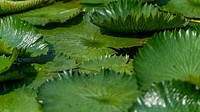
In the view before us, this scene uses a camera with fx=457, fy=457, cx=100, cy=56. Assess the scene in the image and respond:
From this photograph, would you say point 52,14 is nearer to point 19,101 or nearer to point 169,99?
point 19,101

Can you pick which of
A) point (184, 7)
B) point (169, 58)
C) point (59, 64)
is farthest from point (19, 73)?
point (184, 7)

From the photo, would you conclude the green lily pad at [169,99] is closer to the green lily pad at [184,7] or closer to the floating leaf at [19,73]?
the floating leaf at [19,73]

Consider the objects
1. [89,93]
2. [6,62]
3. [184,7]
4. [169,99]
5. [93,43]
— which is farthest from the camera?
[184,7]

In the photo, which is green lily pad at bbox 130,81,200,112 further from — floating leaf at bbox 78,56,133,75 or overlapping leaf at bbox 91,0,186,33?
overlapping leaf at bbox 91,0,186,33

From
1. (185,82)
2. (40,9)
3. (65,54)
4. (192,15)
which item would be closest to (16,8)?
(40,9)

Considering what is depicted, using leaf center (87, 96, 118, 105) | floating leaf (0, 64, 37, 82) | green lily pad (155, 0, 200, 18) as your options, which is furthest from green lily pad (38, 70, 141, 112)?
green lily pad (155, 0, 200, 18)

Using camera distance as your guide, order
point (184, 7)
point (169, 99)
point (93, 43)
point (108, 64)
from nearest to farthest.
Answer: point (169, 99) < point (108, 64) < point (93, 43) < point (184, 7)

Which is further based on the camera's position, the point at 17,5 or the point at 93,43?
the point at 17,5
